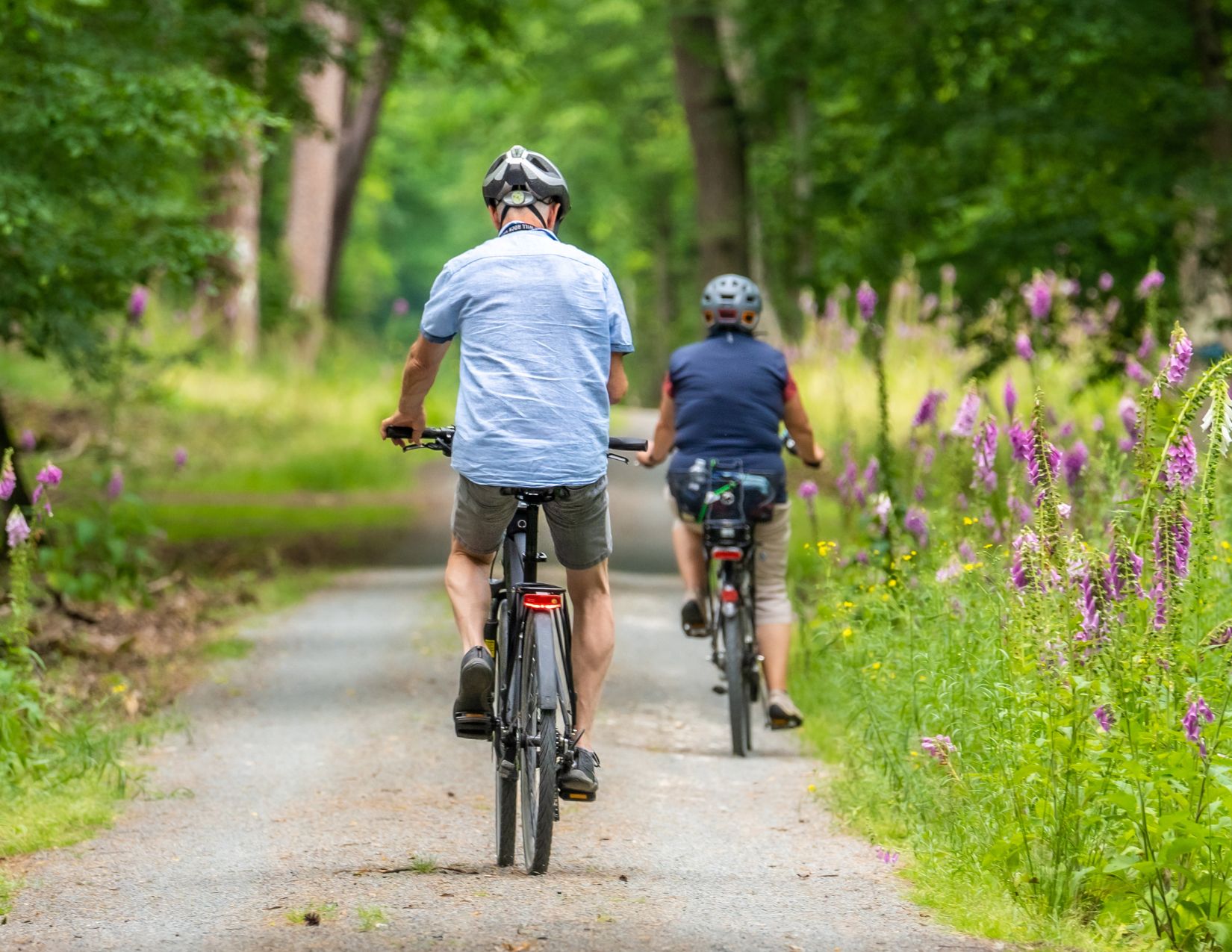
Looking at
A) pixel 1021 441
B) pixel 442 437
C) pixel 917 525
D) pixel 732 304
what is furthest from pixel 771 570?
pixel 442 437

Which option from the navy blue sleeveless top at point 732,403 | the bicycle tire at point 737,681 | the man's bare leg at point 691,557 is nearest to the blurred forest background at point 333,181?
the navy blue sleeveless top at point 732,403

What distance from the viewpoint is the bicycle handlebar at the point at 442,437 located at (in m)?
6.07

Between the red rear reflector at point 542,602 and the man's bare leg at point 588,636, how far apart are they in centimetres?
38

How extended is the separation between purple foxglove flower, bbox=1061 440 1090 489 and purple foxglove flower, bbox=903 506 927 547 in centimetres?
93

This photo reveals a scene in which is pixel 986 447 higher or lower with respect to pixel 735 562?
higher

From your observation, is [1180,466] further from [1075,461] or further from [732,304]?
[732,304]

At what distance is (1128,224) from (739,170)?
30.5 feet

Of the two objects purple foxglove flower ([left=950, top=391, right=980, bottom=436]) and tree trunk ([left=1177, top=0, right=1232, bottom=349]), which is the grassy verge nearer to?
purple foxglove flower ([left=950, top=391, right=980, bottom=436])

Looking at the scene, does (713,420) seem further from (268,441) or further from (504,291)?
(268,441)

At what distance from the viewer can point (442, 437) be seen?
20.1 feet

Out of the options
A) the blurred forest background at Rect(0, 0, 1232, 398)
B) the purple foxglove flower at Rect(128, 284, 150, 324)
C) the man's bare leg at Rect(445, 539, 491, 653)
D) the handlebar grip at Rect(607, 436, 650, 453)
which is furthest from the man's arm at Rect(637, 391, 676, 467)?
the purple foxglove flower at Rect(128, 284, 150, 324)

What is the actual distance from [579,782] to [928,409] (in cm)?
337

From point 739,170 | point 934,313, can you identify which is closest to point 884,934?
point 934,313

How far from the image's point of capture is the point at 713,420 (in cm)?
852
